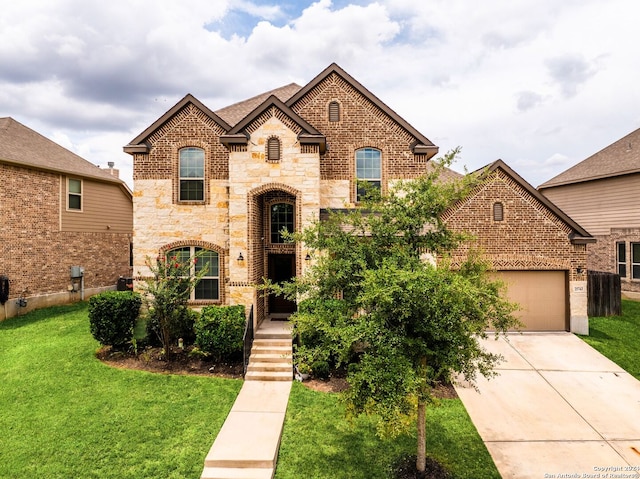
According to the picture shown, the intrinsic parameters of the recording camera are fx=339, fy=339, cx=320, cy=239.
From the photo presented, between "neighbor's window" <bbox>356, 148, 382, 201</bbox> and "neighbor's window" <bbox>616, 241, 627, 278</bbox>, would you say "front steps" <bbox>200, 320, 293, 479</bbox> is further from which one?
"neighbor's window" <bbox>616, 241, 627, 278</bbox>

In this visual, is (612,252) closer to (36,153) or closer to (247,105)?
(247,105)

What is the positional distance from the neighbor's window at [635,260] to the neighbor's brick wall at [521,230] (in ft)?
27.9

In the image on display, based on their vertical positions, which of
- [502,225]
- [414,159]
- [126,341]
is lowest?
[126,341]

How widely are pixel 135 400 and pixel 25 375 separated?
385 cm

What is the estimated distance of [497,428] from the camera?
7496mm

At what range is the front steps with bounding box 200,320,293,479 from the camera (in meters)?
6.39

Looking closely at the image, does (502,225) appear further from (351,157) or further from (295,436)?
(295,436)

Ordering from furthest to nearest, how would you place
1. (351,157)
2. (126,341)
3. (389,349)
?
(351,157), (126,341), (389,349)

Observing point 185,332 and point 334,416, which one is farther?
point 185,332

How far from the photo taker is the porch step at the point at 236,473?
6.20 m

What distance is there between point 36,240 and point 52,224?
107cm

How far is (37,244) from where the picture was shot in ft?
53.6

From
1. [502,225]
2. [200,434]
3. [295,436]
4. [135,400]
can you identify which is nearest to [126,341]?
[135,400]

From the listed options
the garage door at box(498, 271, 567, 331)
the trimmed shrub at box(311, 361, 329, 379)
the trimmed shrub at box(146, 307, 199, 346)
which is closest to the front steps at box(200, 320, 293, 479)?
the trimmed shrub at box(311, 361, 329, 379)
